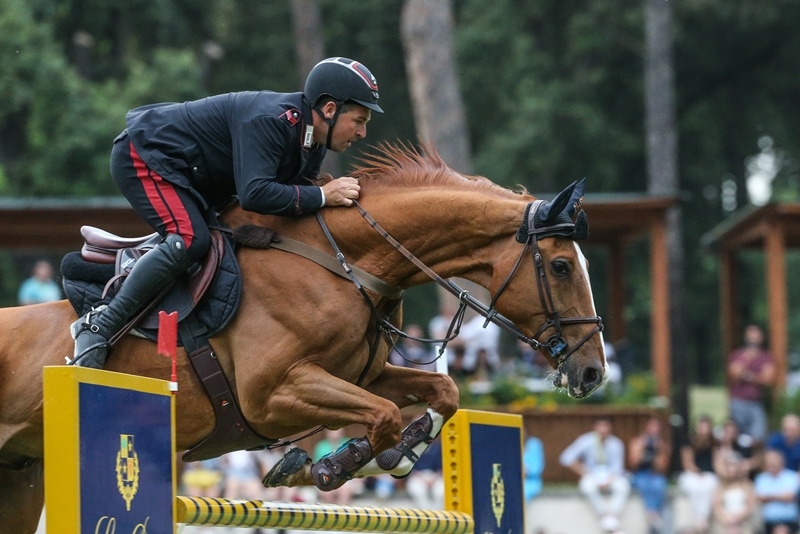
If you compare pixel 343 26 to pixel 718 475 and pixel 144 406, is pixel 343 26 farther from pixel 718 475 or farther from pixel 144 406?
pixel 144 406

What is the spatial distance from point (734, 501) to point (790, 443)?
3.16 ft

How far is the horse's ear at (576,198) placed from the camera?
5.95m

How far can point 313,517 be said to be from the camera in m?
5.88

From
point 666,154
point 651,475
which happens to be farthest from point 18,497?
A: point 666,154

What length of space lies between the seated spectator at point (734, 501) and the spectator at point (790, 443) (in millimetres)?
441

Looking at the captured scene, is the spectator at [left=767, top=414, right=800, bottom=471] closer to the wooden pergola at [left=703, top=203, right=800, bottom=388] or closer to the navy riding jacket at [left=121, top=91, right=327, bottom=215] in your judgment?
the wooden pergola at [left=703, top=203, right=800, bottom=388]

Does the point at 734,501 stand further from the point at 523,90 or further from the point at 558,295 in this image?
the point at 523,90

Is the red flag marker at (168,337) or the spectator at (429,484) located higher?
the red flag marker at (168,337)

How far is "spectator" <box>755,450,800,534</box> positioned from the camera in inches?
514

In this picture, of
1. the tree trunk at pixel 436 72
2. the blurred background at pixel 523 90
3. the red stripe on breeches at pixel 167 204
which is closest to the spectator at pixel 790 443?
the tree trunk at pixel 436 72

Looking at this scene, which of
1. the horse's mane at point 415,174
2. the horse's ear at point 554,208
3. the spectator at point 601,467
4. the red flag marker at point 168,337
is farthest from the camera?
the spectator at point 601,467

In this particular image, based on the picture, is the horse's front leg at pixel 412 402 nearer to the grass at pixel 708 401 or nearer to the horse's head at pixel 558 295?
the horse's head at pixel 558 295

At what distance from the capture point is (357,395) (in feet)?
19.1

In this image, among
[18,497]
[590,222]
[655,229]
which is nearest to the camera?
[18,497]
